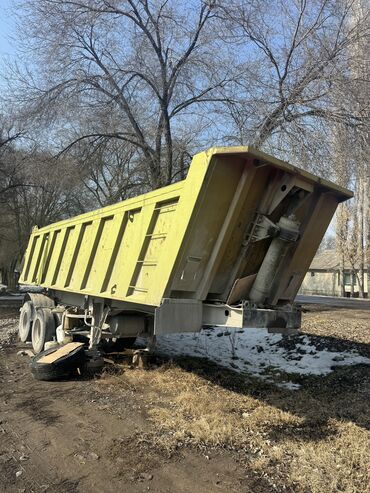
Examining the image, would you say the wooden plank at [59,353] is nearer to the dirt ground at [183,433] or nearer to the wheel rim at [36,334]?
the dirt ground at [183,433]

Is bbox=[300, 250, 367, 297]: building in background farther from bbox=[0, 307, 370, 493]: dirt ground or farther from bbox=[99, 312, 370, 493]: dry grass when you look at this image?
bbox=[0, 307, 370, 493]: dirt ground

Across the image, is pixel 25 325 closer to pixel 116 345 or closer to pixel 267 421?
pixel 116 345

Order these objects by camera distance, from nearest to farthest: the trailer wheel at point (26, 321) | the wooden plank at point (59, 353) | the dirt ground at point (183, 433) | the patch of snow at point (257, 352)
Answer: the dirt ground at point (183, 433)
the wooden plank at point (59, 353)
the patch of snow at point (257, 352)
the trailer wheel at point (26, 321)

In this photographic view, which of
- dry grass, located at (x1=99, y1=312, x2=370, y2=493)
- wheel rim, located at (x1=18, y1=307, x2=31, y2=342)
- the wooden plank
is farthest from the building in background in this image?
the wooden plank

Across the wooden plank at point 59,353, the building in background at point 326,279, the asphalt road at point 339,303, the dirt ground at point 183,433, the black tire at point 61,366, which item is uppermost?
the building in background at point 326,279

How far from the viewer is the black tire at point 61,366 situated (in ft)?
24.3

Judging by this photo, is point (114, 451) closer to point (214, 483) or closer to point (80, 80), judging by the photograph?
point (214, 483)

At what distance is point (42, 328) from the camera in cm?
999

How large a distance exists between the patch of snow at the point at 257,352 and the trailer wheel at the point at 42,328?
7.35 ft

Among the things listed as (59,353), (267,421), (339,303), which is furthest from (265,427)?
(339,303)

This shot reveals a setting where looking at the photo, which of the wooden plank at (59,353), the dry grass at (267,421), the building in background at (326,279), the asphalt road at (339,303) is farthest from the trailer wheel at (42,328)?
the building in background at (326,279)

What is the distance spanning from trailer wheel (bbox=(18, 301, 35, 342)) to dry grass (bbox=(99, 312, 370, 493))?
13.9 feet

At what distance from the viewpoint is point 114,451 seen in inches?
181

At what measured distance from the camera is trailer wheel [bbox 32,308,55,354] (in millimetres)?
9875
